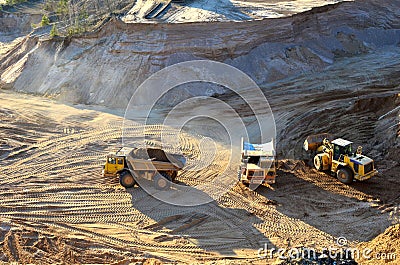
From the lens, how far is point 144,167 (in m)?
16.4

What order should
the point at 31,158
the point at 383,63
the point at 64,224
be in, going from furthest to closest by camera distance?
the point at 383,63, the point at 31,158, the point at 64,224

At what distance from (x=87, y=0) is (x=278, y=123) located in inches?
926

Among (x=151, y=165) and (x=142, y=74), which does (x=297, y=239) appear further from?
(x=142, y=74)

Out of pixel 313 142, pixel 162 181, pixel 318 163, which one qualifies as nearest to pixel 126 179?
pixel 162 181

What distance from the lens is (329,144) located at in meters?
17.6

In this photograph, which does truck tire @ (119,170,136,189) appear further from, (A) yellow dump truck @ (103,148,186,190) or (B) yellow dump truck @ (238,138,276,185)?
(B) yellow dump truck @ (238,138,276,185)

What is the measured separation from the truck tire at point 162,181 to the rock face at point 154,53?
384 inches

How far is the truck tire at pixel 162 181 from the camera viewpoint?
54.2 feet

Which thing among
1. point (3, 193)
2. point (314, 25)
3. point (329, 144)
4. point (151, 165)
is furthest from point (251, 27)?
point (3, 193)

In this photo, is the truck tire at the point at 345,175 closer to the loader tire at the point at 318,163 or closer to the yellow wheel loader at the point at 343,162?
the yellow wheel loader at the point at 343,162

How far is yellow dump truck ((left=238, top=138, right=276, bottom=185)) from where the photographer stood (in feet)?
53.6

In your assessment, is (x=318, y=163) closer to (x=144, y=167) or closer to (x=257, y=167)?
(x=257, y=167)

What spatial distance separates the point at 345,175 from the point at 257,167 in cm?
307

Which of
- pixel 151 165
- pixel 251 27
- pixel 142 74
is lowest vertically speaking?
pixel 151 165
